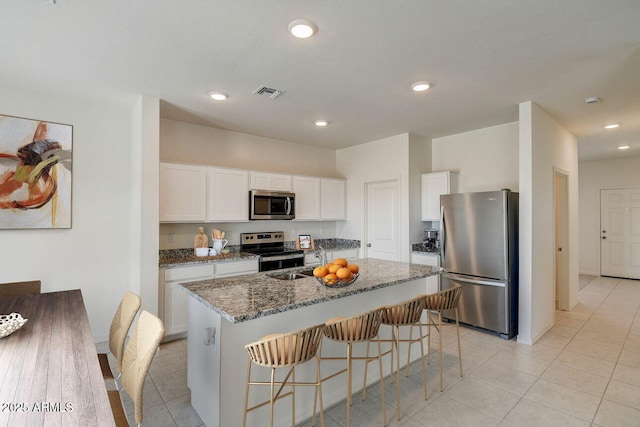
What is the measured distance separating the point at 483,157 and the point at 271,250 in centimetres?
326

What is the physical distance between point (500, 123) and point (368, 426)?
12.8 ft

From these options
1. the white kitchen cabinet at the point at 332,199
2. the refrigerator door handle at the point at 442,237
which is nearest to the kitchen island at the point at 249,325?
the refrigerator door handle at the point at 442,237

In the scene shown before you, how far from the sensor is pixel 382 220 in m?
5.10

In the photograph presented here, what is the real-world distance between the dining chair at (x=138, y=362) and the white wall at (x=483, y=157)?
4367 mm

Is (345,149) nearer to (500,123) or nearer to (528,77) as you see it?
(500,123)

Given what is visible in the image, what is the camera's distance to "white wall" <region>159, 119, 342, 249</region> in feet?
13.3

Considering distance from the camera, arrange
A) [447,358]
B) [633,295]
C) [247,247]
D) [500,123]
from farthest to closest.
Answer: [633,295] → [247,247] → [500,123] → [447,358]

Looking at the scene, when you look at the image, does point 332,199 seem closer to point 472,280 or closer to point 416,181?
point 416,181

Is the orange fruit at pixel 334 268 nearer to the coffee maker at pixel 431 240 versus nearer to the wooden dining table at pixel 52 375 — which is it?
the wooden dining table at pixel 52 375

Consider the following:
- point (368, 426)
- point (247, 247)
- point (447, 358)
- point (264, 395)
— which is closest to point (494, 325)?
point (447, 358)

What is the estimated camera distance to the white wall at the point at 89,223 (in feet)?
10.2

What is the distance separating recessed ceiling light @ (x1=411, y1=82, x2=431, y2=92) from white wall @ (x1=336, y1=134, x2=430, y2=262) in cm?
166

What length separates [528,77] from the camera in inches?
110

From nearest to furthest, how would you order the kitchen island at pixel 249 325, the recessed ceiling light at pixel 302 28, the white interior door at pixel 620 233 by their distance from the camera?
the kitchen island at pixel 249 325 → the recessed ceiling light at pixel 302 28 → the white interior door at pixel 620 233
